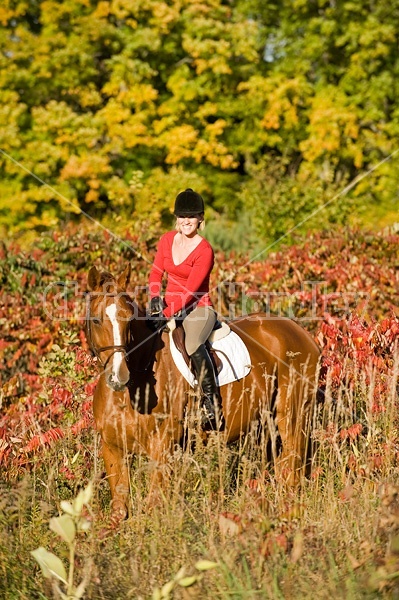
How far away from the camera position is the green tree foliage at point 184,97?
2227 centimetres

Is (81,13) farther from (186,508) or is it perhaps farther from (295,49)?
(186,508)

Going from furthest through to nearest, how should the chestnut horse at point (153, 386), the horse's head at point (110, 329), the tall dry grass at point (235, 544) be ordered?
1. the chestnut horse at point (153, 386)
2. the horse's head at point (110, 329)
3. the tall dry grass at point (235, 544)

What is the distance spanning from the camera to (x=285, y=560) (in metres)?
3.89

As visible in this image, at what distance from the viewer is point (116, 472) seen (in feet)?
17.5

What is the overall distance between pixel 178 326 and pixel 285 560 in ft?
7.30

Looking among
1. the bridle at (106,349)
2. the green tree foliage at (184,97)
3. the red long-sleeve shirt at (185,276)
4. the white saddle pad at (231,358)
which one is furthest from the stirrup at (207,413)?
the green tree foliage at (184,97)

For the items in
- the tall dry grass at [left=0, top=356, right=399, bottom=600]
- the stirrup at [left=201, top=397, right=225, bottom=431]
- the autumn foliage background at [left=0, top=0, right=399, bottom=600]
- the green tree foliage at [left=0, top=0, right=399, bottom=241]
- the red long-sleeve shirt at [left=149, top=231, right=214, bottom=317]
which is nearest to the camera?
the tall dry grass at [left=0, top=356, right=399, bottom=600]

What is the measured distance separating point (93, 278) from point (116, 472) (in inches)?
55.7

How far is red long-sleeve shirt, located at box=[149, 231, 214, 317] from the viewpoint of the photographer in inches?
226

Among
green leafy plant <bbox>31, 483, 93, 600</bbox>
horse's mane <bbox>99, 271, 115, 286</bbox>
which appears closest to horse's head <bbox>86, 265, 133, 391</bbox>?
horse's mane <bbox>99, 271, 115, 286</bbox>

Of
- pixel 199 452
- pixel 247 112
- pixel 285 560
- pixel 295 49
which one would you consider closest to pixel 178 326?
pixel 199 452

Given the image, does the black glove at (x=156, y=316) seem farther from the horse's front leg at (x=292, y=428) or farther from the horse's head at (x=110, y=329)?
the horse's front leg at (x=292, y=428)

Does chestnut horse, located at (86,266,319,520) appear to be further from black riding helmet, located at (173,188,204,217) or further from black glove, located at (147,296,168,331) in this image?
black riding helmet, located at (173,188,204,217)

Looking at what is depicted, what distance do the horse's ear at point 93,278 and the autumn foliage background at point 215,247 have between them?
1272mm
